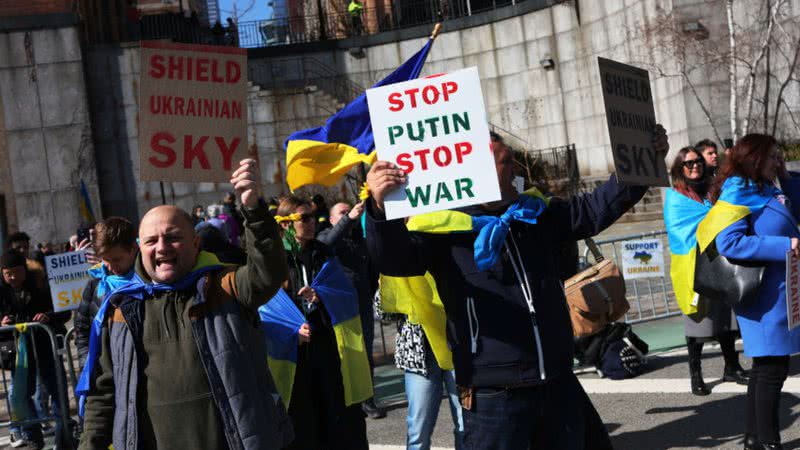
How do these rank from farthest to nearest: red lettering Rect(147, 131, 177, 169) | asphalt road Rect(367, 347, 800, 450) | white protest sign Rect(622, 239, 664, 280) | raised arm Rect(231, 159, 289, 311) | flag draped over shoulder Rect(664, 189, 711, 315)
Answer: white protest sign Rect(622, 239, 664, 280), flag draped over shoulder Rect(664, 189, 711, 315), asphalt road Rect(367, 347, 800, 450), red lettering Rect(147, 131, 177, 169), raised arm Rect(231, 159, 289, 311)

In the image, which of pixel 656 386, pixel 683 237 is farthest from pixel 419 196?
pixel 656 386

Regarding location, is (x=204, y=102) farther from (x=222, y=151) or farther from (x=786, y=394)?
(x=786, y=394)

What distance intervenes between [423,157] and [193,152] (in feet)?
5.09

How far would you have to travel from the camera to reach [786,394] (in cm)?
796

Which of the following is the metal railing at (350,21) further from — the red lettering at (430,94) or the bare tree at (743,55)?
the red lettering at (430,94)

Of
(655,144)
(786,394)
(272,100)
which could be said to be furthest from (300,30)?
(655,144)

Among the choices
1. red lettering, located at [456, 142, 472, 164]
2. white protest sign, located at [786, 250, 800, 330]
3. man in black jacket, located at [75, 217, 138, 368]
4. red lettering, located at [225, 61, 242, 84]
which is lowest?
white protest sign, located at [786, 250, 800, 330]

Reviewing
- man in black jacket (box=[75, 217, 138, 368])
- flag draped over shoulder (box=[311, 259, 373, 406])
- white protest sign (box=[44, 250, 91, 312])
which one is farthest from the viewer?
white protest sign (box=[44, 250, 91, 312])

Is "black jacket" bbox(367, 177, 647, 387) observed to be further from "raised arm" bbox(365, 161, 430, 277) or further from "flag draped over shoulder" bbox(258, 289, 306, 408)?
"flag draped over shoulder" bbox(258, 289, 306, 408)

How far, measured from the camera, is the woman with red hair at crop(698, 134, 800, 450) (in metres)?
5.97

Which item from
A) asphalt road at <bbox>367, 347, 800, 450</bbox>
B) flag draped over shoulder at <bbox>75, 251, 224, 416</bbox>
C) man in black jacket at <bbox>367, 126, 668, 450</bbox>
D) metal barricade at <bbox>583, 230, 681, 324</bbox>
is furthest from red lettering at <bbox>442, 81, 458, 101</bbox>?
metal barricade at <bbox>583, 230, 681, 324</bbox>

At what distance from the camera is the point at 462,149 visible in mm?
4203

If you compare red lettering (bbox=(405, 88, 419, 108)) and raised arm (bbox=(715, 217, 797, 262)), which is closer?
red lettering (bbox=(405, 88, 419, 108))

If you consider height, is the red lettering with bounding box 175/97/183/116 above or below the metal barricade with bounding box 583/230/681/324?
above
